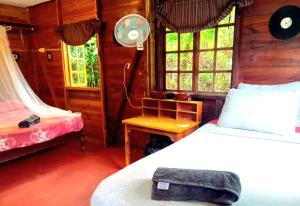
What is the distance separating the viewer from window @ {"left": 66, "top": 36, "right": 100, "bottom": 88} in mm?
3732

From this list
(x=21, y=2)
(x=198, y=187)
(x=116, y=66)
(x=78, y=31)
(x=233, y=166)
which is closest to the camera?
(x=198, y=187)

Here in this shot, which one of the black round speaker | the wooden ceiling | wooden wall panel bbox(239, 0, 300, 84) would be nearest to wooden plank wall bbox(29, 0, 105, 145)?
the wooden ceiling

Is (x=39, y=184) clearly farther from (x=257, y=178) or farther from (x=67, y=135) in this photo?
(x=257, y=178)

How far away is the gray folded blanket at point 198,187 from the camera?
96 centimetres

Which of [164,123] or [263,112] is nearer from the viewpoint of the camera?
[263,112]

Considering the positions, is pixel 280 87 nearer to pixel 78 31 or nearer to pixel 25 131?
pixel 25 131

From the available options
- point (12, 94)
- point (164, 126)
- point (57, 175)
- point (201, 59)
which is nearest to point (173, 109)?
point (164, 126)

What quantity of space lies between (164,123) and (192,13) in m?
1.30

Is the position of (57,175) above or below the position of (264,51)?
below

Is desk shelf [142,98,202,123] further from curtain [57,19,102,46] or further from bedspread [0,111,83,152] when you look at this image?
curtain [57,19,102,46]

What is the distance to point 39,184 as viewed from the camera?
248 cm

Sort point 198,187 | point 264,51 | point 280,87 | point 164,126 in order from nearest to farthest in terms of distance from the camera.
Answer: point 198,187 < point 280,87 < point 264,51 < point 164,126

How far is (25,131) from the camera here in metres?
2.62

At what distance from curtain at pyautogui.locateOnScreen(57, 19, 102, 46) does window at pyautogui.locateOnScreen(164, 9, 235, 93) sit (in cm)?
118
